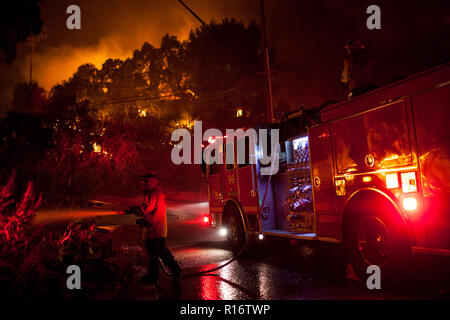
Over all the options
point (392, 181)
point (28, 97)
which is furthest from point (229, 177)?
point (28, 97)

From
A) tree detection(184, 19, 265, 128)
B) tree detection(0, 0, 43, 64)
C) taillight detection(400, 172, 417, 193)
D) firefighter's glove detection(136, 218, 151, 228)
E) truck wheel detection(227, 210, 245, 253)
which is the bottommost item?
truck wheel detection(227, 210, 245, 253)

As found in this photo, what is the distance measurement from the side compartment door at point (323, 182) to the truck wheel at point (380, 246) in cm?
40

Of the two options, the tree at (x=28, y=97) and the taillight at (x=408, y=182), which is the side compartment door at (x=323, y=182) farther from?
the tree at (x=28, y=97)

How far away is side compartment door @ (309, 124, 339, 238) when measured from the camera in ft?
18.4

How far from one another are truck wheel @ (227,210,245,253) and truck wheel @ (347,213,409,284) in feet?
10.8

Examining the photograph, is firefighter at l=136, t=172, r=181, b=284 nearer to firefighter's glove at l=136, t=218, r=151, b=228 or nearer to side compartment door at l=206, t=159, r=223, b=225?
firefighter's glove at l=136, t=218, r=151, b=228

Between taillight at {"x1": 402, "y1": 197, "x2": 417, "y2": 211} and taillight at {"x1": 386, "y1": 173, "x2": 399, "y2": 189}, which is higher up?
taillight at {"x1": 386, "y1": 173, "x2": 399, "y2": 189}

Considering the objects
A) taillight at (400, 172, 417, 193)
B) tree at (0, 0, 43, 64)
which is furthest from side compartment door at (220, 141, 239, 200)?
tree at (0, 0, 43, 64)

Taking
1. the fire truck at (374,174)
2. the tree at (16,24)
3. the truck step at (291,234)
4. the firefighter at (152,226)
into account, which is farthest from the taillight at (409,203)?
the tree at (16,24)

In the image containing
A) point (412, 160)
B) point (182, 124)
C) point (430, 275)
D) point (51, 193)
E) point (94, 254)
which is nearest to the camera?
point (412, 160)

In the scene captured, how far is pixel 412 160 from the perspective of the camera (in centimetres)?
433

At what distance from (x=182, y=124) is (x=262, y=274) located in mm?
23742
